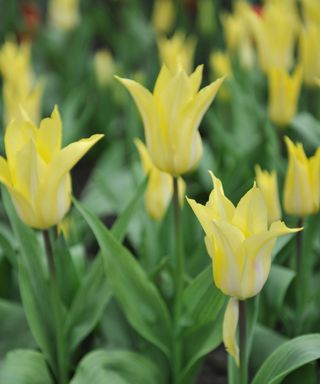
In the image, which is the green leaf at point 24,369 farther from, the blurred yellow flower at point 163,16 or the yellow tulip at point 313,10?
the blurred yellow flower at point 163,16

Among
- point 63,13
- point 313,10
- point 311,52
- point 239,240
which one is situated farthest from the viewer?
point 63,13

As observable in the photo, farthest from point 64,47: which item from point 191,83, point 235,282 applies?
point 235,282

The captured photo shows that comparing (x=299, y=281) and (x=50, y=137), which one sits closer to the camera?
(x=50, y=137)

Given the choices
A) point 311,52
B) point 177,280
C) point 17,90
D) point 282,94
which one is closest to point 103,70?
point 17,90

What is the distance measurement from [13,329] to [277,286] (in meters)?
0.58

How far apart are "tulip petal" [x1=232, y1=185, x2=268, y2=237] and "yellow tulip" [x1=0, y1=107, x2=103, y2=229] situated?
279 mm

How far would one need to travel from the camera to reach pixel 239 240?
3.78 ft

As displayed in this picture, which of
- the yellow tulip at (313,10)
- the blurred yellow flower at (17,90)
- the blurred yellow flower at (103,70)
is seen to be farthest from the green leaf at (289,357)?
the blurred yellow flower at (103,70)

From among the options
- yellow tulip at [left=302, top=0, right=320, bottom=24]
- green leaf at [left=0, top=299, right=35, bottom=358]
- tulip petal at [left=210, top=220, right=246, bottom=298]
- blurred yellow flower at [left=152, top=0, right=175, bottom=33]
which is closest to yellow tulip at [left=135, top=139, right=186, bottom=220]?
green leaf at [left=0, top=299, right=35, bottom=358]

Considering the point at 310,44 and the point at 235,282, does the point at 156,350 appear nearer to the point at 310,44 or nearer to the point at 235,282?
the point at 235,282

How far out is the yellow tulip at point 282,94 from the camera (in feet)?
6.51

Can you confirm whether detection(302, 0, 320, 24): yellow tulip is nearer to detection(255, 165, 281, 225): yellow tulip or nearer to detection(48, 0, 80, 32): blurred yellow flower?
detection(255, 165, 281, 225): yellow tulip

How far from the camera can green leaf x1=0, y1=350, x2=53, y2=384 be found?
149cm

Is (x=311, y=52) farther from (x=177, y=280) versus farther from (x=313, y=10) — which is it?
(x=177, y=280)
